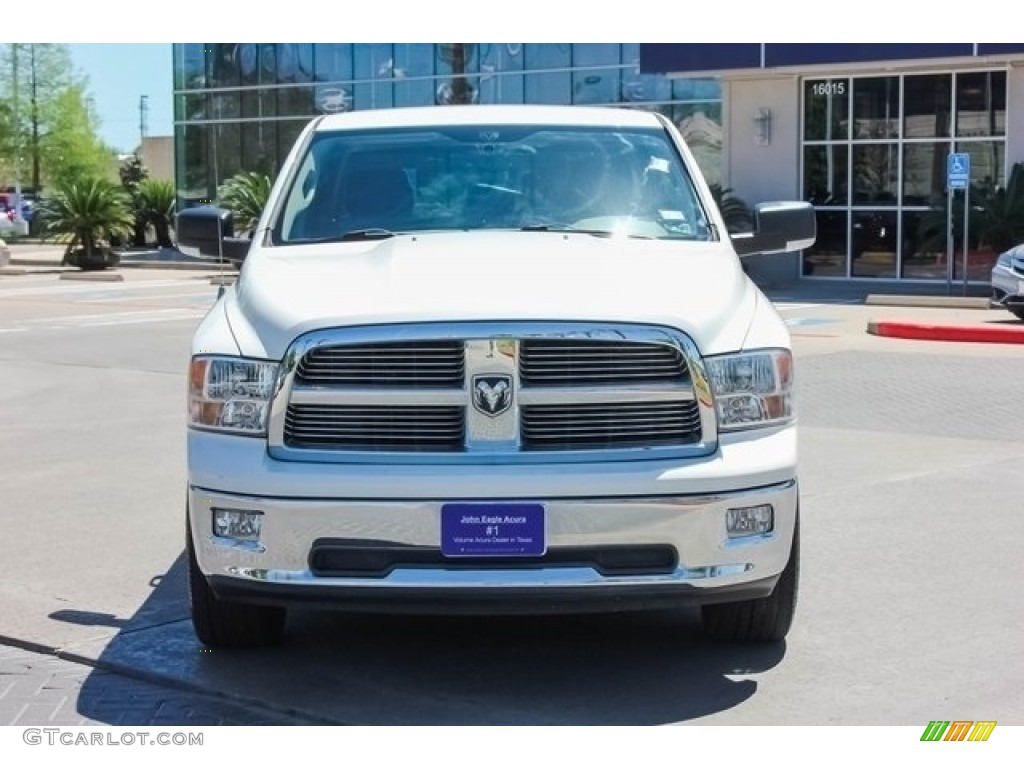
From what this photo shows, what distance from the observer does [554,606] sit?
17.2 feet

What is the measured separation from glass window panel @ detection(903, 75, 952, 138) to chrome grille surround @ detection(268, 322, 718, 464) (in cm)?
2249

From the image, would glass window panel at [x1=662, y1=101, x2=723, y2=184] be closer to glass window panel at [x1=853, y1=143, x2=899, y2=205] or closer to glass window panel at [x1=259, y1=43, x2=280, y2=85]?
glass window panel at [x1=853, y1=143, x2=899, y2=205]

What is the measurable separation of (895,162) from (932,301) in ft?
15.4

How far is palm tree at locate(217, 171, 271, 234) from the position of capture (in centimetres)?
3491

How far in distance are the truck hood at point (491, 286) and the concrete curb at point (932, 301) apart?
17.4 m

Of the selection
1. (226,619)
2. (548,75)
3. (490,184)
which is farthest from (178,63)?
(226,619)

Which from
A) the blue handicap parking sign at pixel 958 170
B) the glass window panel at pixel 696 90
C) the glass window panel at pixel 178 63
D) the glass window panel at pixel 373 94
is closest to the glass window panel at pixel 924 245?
the blue handicap parking sign at pixel 958 170

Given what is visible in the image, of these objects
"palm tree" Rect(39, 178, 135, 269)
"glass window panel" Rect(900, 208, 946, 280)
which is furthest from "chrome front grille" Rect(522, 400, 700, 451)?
"palm tree" Rect(39, 178, 135, 269)

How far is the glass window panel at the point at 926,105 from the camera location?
26.5 metres

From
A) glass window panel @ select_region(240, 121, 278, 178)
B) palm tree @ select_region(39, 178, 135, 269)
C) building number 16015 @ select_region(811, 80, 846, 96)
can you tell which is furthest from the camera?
glass window panel @ select_region(240, 121, 278, 178)

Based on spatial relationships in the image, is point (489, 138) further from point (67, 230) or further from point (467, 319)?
point (67, 230)
